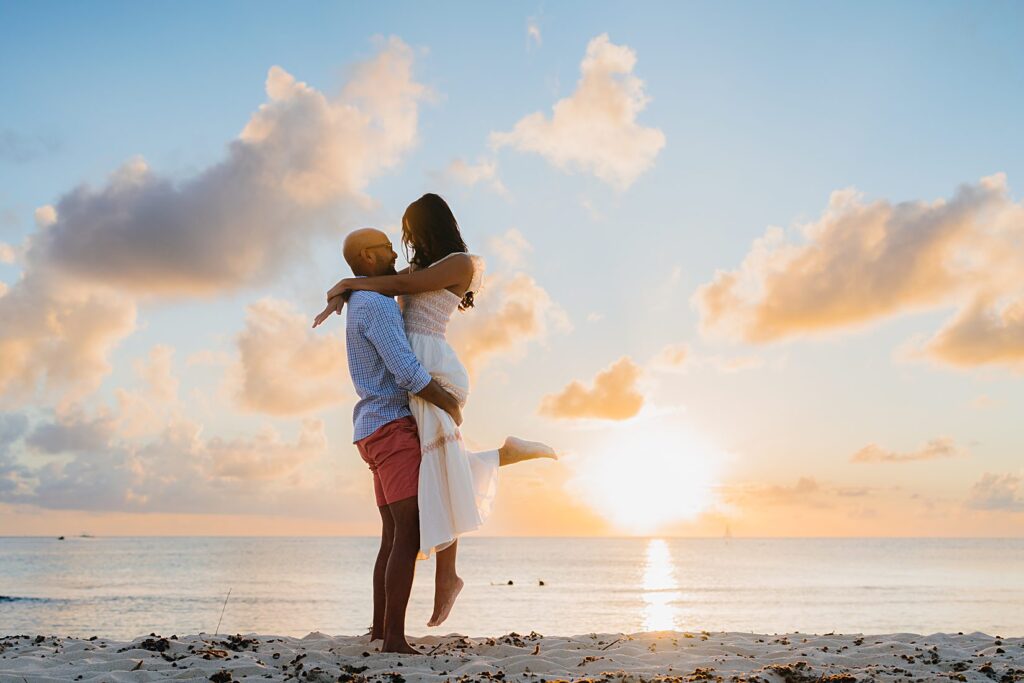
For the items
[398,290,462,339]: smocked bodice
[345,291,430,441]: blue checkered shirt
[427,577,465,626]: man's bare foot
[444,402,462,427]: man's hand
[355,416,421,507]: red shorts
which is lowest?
[427,577,465,626]: man's bare foot

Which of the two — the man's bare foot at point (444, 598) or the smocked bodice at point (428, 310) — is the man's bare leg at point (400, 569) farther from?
the smocked bodice at point (428, 310)

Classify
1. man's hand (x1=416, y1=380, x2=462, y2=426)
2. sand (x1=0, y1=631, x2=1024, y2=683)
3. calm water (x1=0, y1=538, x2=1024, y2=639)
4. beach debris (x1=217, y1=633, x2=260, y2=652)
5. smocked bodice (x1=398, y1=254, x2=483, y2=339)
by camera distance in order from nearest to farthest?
sand (x1=0, y1=631, x2=1024, y2=683) < man's hand (x1=416, y1=380, x2=462, y2=426) < smocked bodice (x1=398, y1=254, x2=483, y2=339) < beach debris (x1=217, y1=633, x2=260, y2=652) < calm water (x1=0, y1=538, x2=1024, y2=639)

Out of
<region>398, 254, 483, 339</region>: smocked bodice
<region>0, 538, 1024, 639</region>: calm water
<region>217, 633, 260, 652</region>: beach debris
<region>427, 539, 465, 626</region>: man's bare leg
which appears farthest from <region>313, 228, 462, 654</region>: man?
<region>0, 538, 1024, 639</region>: calm water

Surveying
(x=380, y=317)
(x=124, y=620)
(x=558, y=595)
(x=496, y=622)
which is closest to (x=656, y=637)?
(x=380, y=317)

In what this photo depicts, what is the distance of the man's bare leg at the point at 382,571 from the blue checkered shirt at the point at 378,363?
22.7 inches

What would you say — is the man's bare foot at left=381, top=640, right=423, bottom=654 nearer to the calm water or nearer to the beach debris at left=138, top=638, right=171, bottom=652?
the beach debris at left=138, top=638, right=171, bottom=652

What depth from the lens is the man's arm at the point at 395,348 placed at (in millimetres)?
4688

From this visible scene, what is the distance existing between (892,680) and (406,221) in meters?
3.74

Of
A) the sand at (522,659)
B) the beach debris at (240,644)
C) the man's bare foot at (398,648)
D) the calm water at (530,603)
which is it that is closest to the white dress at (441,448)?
the man's bare foot at (398,648)

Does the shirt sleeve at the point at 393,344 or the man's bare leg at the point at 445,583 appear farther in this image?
the man's bare leg at the point at 445,583

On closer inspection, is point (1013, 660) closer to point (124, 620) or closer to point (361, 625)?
point (361, 625)

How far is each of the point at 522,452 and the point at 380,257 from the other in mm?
1502

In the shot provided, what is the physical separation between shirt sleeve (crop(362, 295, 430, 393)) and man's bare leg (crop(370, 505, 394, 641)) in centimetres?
95

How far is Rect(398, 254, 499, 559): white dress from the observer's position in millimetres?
4824
